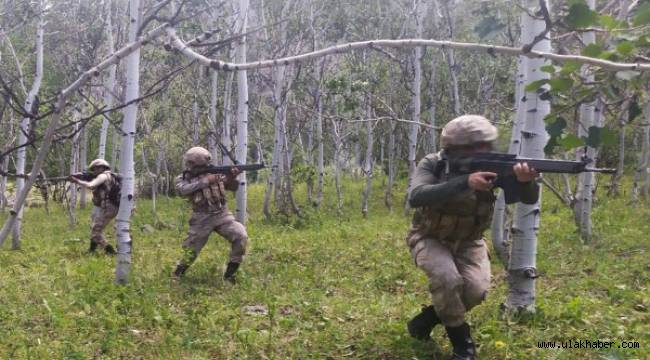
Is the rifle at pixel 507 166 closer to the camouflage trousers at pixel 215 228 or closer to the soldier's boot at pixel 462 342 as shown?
the soldier's boot at pixel 462 342

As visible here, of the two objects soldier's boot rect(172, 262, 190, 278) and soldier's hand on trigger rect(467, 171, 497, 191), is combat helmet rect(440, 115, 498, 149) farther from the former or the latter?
soldier's boot rect(172, 262, 190, 278)

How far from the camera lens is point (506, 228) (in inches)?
305

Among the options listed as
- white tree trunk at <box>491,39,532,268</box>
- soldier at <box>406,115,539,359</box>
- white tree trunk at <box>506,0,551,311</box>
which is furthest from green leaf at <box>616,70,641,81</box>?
white tree trunk at <box>491,39,532,268</box>

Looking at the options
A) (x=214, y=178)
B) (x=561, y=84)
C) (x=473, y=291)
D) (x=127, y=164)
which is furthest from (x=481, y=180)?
(x=127, y=164)

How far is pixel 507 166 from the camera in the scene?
326 centimetres

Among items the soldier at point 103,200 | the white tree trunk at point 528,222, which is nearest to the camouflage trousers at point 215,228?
the soldier at point 103,200

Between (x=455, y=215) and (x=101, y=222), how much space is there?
652 cm

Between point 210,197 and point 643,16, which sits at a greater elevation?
point 643,16

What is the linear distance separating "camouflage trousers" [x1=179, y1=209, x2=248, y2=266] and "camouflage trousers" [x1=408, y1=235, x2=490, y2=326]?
278 cm

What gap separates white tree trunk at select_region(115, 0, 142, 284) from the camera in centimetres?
571

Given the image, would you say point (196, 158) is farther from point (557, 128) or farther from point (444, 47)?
point (557, 128)

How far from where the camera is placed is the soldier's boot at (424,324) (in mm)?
3854

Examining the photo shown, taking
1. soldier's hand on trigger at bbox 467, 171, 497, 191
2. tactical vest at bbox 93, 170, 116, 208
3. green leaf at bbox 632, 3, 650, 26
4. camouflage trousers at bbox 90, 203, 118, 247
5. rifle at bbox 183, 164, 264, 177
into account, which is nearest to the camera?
green leaf at bbox 632, 3, 650, 26

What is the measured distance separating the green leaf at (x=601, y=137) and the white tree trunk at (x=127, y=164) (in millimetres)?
4751
